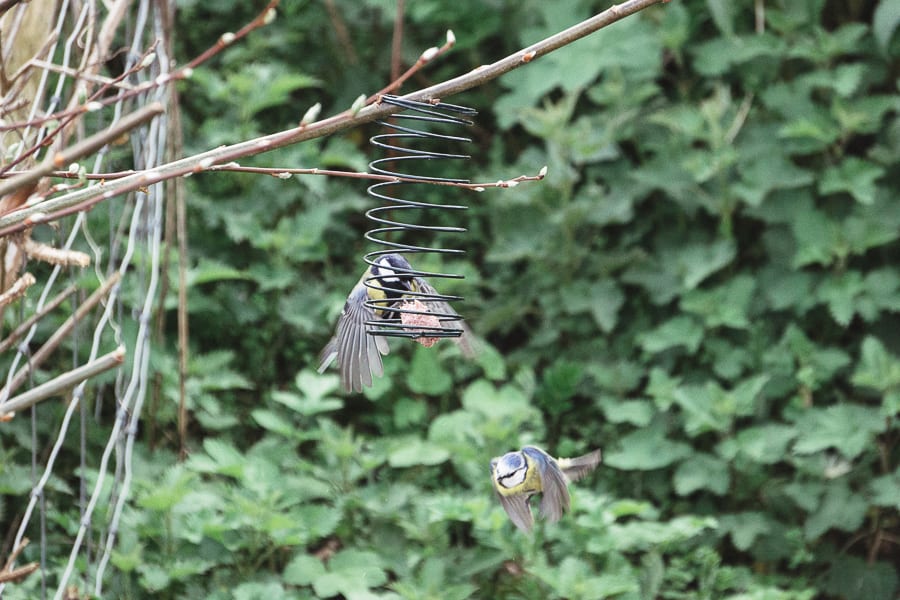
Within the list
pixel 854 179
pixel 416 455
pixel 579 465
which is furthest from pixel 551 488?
pixel 854 179

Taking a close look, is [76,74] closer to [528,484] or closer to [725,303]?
[528,484]

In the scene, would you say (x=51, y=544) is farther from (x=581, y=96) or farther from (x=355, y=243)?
(x=581, y=96)

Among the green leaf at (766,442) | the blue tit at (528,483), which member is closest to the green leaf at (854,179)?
the green leaf at (766,442)

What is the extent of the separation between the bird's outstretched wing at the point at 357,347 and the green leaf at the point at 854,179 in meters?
2.30

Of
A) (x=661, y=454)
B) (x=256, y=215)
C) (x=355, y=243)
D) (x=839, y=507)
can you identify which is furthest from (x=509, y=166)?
(x=839, y=507)

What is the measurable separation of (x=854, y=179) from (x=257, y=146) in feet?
9.60

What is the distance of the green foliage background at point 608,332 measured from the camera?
3.20 meters

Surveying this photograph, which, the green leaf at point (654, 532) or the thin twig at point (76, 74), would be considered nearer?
the thin twig at point (76, 74)

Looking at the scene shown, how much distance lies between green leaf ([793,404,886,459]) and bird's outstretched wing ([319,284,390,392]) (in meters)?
1.85

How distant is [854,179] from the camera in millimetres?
3887

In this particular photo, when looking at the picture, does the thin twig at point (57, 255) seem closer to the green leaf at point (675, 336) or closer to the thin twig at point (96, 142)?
the thin twig at point (96, 142)

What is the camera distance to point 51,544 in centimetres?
320

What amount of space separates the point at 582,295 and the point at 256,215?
47.4 inches

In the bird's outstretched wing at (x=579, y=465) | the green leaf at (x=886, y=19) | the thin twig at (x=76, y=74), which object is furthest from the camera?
the green leaf at (x=886, y=19)
